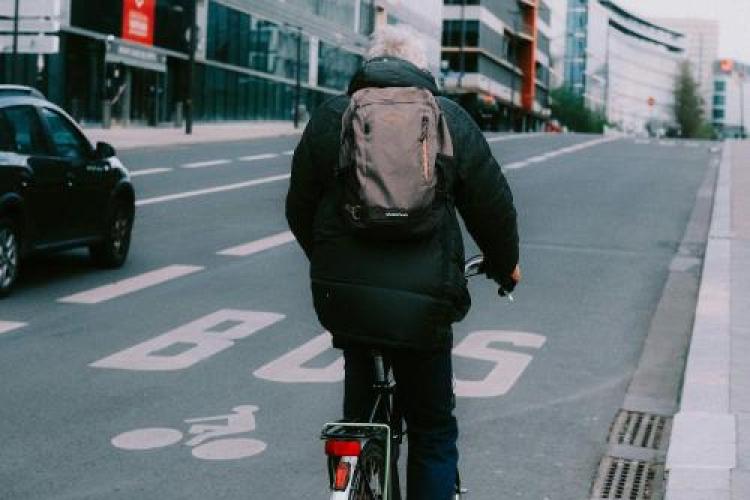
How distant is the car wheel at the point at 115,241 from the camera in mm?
12156

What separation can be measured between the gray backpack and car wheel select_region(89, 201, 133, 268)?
28.8 feet

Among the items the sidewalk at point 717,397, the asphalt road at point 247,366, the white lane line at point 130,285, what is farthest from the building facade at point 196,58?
the sidewalk at point 717,397

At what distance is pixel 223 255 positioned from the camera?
13.2m

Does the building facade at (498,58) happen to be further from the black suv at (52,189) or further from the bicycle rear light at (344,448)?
the bicycle rear light at (344,448)

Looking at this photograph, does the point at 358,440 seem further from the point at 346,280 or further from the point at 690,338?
the point at 690,338

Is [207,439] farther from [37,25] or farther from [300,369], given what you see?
[37,25]

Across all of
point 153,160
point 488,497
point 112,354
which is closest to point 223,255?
point 112,354

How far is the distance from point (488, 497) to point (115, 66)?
4424 centimetres

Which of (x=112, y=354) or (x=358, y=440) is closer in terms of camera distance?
(x=358, y=440)

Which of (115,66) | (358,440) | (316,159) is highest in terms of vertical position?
(115,66)

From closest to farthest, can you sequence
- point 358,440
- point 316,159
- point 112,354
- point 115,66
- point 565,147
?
point 358,440, point 316,159, point 112,354, point 565,147, point 115,66

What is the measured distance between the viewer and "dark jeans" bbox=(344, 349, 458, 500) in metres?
3.82

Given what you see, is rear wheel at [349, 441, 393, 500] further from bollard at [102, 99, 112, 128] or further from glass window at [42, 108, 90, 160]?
bollard at [102, 99, 112, 128]

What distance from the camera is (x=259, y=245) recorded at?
14.0 m
